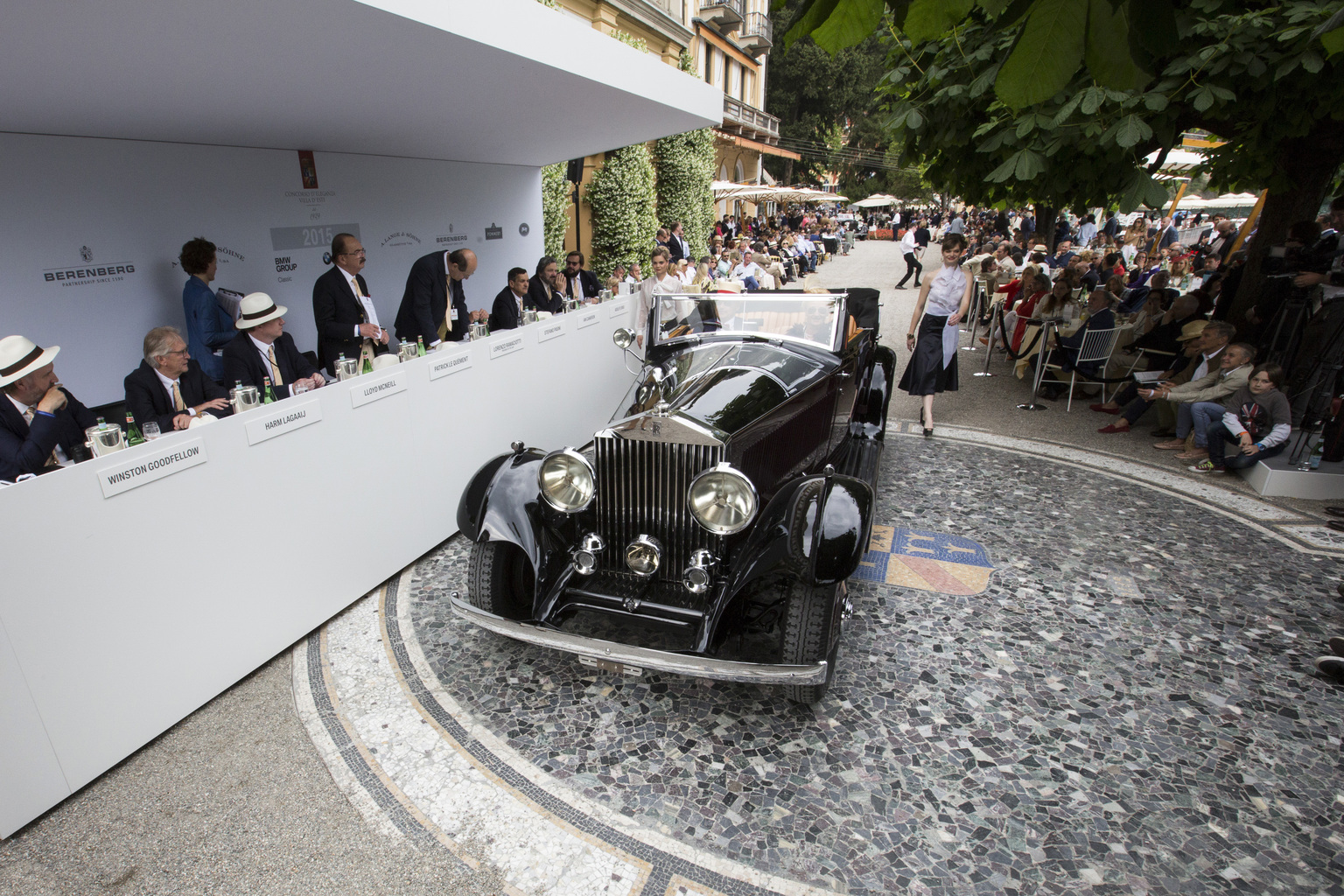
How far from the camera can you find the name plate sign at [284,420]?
10.3ft

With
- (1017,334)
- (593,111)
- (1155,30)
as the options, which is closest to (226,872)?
(1155,30)

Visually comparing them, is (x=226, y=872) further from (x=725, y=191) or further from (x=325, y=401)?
(x=725, y=191)

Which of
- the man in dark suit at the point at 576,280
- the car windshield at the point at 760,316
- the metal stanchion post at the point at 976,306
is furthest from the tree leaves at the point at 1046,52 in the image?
the metal stanchion post at the point at 976,306

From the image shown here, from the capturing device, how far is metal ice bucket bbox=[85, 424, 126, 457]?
101 inches

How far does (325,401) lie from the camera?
350cm

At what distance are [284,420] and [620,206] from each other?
13.1 metres

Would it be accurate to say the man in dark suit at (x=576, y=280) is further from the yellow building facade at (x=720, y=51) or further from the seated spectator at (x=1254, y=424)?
the seated spectator at (x=1254, y=424)

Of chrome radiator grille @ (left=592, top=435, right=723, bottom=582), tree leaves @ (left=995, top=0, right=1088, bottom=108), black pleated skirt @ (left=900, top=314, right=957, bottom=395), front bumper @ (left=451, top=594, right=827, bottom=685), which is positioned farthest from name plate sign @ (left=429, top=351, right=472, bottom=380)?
black pleated skirt @ (left=900, top=314, right=957, bottom=395)

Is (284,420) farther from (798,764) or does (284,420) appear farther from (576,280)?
(576,280)

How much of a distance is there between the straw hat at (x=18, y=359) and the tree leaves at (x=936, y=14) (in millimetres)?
3564

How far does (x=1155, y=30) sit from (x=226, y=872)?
11.9ft

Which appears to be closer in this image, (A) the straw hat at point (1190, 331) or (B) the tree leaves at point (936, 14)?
(B) the tree leaves at point (936, 14)

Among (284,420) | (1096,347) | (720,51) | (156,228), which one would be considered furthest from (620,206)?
(720,51)

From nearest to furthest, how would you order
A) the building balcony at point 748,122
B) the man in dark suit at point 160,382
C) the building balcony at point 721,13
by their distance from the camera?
the man in dark suit at point 160,382
the building balcony at point 721,13
the building balcony at point 748,122
